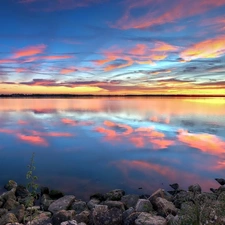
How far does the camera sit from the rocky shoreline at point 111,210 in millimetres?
5844

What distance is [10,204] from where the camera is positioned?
9.28 m

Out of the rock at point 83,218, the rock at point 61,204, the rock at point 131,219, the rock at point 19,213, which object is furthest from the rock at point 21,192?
the rock at point 131,219

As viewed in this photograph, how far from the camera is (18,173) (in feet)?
45.3

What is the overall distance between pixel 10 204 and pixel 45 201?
125cm

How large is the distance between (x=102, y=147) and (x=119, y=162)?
422 cm

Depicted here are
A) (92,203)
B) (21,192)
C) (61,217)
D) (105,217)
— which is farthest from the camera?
(21,192)

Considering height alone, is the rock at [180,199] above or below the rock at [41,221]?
above

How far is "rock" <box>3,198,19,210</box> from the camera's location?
30.1 feet

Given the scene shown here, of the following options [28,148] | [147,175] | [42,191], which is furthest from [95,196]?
[28,148]

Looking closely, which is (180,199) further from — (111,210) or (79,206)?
(79,206)

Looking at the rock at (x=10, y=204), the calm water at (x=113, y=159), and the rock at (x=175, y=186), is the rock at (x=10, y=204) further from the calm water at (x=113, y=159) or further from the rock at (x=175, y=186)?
the rock at (x=175, y=186)

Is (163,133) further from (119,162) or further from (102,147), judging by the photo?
(119,162)

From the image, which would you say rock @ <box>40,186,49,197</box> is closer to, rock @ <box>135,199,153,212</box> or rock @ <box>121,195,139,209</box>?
rock @ <box>121,195,139,209</box>

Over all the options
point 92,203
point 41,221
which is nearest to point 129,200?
point 92,203
